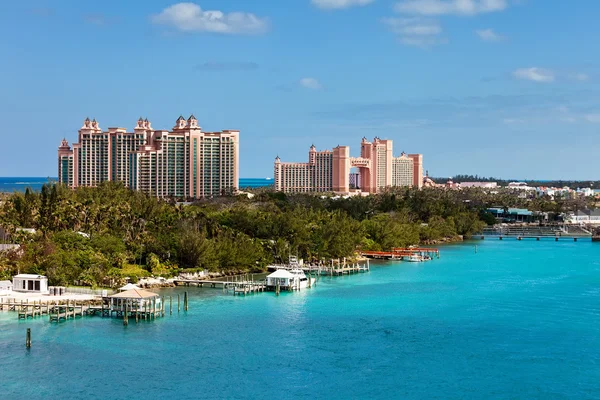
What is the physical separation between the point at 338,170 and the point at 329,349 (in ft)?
424

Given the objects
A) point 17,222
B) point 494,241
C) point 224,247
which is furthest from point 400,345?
point 494,241

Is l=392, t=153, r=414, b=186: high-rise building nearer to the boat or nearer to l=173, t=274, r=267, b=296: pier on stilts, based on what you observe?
the boat

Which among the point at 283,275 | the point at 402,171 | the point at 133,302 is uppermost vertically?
the point at 402,171

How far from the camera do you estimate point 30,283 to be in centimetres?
3981

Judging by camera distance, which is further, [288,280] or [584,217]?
[584,217]

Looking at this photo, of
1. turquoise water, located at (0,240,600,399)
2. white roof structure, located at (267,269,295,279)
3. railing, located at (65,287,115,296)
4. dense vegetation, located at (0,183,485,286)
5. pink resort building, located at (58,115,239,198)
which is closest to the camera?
turquoise water, located at (0,240,600,399)

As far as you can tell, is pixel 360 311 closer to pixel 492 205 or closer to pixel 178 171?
pixel 178 171

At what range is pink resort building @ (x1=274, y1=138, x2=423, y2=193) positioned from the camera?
16012 cm

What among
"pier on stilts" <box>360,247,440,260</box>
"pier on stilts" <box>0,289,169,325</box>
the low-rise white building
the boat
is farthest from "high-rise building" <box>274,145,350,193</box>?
"pier on stilts" <box>0,289,169,325</box>

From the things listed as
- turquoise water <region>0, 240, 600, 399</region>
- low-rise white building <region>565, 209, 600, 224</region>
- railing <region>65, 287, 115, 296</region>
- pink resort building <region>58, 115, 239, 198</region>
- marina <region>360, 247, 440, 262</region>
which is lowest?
turquoise water <region>0, 240, 600, 399</region>

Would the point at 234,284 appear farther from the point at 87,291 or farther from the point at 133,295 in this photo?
the point at 133,295

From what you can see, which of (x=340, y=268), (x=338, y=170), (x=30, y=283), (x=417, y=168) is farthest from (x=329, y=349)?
(x=417, y=168)

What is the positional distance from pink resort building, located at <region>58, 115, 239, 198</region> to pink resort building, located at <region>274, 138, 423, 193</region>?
43942 mm

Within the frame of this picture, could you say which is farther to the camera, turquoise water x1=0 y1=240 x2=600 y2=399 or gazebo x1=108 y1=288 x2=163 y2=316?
gazebo x1=108 y1=288 x2=163 y2=316
